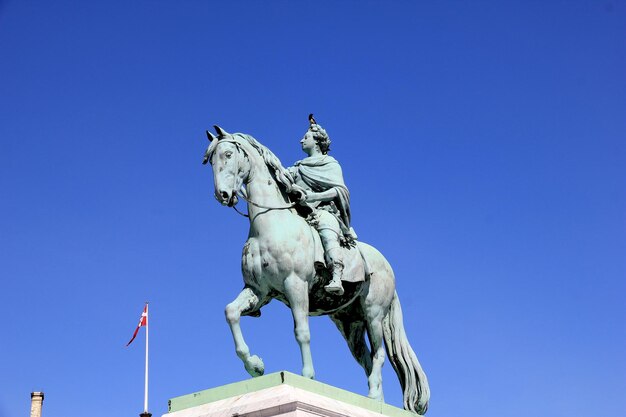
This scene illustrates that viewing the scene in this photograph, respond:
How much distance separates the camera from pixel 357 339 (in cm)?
1850

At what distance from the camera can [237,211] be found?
1692cm

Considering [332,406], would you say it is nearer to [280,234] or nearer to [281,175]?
[280,234]

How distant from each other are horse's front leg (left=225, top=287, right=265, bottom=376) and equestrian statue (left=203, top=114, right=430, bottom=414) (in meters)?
0.01

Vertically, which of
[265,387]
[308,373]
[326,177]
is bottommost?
[265,387]

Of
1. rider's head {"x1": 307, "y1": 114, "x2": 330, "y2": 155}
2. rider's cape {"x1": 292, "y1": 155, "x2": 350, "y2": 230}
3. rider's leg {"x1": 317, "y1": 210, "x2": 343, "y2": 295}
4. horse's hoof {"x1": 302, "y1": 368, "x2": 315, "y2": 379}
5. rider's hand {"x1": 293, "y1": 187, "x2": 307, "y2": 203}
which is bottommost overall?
horse's hoof {"x1": 302, "y1": 368, "x2": 315, "y2": 379}

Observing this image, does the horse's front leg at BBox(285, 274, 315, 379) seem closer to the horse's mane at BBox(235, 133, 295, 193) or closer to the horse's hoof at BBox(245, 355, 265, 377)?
the horse's hoof at BBox(245, 355, 265, 377)

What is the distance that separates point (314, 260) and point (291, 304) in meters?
0.83

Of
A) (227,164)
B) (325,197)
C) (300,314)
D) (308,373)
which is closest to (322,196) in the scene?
(325,197)

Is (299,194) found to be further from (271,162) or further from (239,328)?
(239,328)

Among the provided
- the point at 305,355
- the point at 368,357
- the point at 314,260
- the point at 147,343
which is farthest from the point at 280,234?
the point at 147,343

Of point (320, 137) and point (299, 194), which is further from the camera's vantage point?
point (320, 137)

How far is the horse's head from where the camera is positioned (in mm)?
16594

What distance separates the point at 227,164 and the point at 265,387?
342 cm

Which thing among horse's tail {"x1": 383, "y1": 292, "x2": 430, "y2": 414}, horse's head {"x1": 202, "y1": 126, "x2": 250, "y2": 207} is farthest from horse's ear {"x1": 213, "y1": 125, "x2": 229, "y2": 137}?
horse's tail {"x1": 383, "y1": 292, "x2": 430, "y2": 414}
